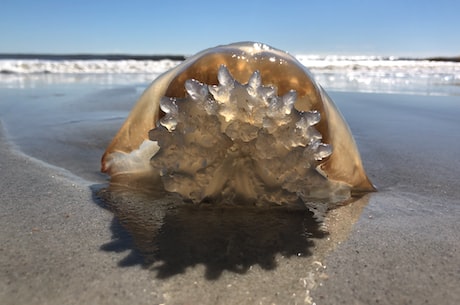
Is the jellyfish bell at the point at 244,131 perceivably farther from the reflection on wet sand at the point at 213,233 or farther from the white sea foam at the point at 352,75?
the white sea foam at the point at 352,75

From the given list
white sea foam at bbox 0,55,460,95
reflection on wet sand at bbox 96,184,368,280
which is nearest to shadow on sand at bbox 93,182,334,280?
reflection on wet sand at bbox 96,184,368,280

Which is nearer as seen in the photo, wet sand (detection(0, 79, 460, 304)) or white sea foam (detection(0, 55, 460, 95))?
wet sand (detection(0, 79, 460, 304))

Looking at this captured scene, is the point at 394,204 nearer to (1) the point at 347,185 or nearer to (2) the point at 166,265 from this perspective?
(1) the point at 347,185

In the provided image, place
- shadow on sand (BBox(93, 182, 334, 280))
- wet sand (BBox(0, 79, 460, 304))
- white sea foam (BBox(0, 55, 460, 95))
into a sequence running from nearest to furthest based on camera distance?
1. wet sand (BBox(0, 79, 460, 304))
2. shadow on sand (BBox(93, 182, 334, 280))
3. white sea foam (BBox(0, 55, 460, 95))

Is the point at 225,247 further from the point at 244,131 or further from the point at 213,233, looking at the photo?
the point at 244,131

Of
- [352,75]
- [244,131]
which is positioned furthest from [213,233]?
[352,75]

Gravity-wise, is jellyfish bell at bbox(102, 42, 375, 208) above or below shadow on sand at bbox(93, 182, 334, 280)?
above

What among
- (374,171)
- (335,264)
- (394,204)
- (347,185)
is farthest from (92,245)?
(374,171)

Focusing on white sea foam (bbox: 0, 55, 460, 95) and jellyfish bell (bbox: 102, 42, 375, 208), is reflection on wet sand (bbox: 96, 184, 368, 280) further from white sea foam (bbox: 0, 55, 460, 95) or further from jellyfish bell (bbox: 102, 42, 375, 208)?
white sea foam (bbox: 0, 55, 460, 95)
